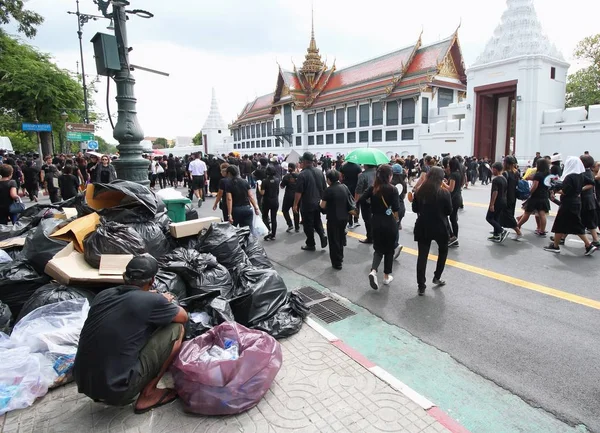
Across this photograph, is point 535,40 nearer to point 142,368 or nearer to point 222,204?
point 222,204

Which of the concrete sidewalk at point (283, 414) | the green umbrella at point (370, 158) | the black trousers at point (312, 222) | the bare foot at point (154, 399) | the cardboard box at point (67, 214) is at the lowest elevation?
the concrete sidewalk at point (283, 414)

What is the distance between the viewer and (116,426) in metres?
2.49

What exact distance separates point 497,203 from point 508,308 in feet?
11.2

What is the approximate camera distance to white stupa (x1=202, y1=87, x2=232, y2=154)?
64.2m

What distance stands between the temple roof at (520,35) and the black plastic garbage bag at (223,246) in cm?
2479

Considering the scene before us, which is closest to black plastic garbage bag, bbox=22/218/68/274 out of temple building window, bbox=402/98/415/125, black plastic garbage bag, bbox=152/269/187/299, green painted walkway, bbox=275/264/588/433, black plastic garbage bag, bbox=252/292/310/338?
black plastic garbage bag, bbox=152/269/187/299

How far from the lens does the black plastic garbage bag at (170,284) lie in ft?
11.5

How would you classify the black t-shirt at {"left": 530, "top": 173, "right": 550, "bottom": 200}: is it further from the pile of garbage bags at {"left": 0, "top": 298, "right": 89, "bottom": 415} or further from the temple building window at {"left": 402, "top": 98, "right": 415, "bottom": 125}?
the temple building window at {"left": 402, "top": 98, "right": 415, "bottom": 125}

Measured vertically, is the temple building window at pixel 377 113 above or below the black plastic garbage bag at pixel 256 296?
above

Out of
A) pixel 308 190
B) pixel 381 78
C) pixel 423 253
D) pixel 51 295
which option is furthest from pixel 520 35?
pixel 51 295

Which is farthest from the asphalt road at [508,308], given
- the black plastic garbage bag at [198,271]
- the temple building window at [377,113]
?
the temple building window at [377,113]

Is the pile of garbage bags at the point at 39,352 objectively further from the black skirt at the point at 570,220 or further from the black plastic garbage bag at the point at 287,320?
the black skirt at the point at 570,220

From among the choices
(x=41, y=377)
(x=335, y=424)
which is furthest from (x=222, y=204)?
(x=335, y=424)

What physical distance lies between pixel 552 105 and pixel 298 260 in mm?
A: 24355
